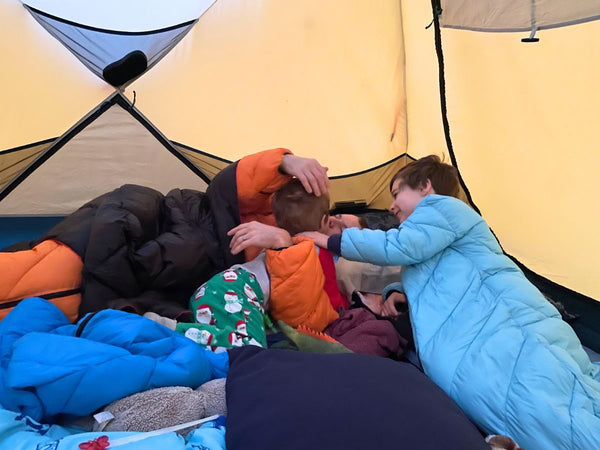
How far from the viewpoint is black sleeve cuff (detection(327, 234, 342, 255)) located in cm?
121

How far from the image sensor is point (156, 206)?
126cm

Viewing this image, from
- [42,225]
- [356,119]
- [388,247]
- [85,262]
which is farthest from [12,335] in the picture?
[356,119]

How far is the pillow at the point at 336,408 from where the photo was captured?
60cm

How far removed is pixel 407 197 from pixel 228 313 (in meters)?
0.58

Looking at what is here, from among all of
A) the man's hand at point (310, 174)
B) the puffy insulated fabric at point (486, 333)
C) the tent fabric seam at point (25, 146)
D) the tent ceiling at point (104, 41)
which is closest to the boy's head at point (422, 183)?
the puffy insulated fabric at point (486, 333)

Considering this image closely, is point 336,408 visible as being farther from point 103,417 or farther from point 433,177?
point 433,177

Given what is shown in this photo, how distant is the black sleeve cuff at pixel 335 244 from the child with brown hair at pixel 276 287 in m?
0.04

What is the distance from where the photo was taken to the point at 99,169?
1.69m

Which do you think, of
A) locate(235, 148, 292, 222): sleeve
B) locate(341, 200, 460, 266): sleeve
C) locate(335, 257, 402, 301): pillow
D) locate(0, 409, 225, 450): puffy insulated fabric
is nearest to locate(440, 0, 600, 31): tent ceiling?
locate(341, 200, 460, 266): sleeve

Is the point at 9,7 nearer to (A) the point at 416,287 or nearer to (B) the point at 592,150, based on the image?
(A) the point at 416,287

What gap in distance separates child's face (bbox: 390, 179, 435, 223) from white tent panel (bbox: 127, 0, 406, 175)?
65 centimetres

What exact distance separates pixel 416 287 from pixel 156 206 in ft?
2.23

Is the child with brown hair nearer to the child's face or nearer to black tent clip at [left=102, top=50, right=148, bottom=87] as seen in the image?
the child's face

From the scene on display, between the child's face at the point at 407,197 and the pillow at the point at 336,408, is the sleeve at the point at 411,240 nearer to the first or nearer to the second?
the child's face at the point at 407,197
